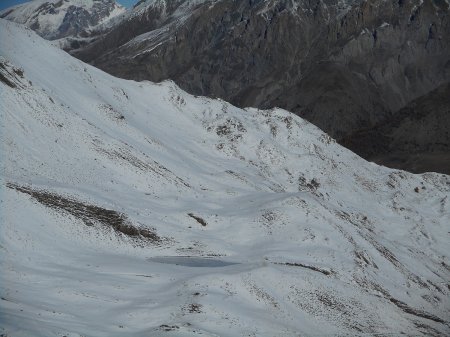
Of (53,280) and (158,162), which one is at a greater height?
(158,162)

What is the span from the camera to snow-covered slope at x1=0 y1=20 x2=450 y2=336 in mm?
25844

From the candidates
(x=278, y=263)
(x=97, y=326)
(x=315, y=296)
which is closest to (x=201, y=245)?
(x=278, y=263)

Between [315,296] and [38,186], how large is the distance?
1600 cm

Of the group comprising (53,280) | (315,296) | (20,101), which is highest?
(20,101)

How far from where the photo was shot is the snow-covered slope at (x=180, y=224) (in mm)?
25844

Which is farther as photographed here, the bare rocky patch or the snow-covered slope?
the bare rocky patch

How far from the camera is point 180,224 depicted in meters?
38.5

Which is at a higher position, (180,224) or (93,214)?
(180,224)

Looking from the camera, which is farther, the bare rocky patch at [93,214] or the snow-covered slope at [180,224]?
the bare rocky patch at [93,214]

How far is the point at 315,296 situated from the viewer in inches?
1246

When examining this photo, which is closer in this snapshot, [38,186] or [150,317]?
[150,317]

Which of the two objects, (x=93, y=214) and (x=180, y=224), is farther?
(x=180, y=224)

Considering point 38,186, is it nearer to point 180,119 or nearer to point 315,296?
point 315,296

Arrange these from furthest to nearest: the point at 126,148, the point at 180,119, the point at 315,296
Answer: the point at 180,119 → the point at 126,148 → the point at 315,296
